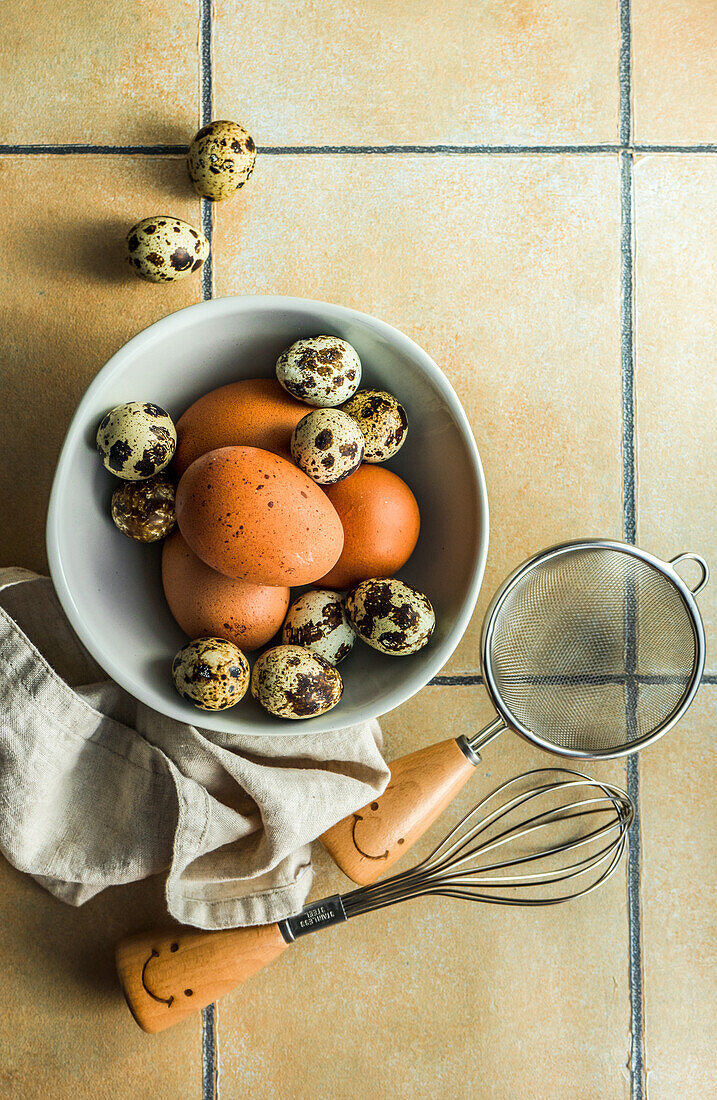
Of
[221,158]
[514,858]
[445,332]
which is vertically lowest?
[514,858]

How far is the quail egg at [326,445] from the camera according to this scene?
1.48 feet

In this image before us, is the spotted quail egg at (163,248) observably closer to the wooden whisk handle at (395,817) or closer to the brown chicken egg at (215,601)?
the brown chicken egg at (215,601)

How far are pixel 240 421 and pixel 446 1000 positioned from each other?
47 cm

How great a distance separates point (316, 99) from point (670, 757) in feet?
1.91

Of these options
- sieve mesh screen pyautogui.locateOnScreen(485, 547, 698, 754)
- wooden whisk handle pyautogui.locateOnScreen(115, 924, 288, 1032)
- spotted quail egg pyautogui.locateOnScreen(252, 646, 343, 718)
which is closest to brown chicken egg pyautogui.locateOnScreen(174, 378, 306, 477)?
spotted quail egg pyautogui.locateOnScreen(252, 646, 343, 718)

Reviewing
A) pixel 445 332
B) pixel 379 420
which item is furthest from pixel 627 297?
pixel 379 420

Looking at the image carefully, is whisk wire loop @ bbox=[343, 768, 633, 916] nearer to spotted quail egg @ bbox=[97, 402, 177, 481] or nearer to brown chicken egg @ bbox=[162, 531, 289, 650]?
brown chicken egg @ bbox=[162, 531, 289, 650]

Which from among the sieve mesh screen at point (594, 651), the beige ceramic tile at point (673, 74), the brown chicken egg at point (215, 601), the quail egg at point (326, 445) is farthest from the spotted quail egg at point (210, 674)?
the beige ceramic tile at point (673, 74)

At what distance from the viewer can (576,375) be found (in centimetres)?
63

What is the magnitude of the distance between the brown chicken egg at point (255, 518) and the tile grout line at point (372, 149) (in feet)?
1.01

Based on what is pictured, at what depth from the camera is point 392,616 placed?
47 cm

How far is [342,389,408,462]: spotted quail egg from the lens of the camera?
19.2 inches

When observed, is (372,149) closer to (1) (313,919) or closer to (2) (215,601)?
(2) (215,601)

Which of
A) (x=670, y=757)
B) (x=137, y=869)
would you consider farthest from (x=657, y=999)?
(x=137, y=869)
